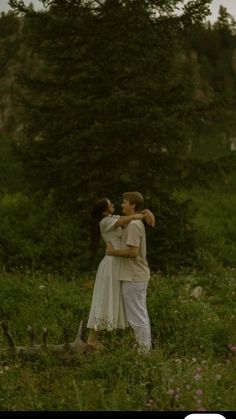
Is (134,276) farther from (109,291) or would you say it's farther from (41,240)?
(41,240)

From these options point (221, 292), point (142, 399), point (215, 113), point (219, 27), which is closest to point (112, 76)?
point (215, 113)

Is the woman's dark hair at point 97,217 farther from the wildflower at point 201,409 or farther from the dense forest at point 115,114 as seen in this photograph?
the dense forest at point 115,114

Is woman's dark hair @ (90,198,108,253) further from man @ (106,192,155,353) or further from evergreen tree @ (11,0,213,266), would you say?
evergreen tree @ (11,0,213,266)

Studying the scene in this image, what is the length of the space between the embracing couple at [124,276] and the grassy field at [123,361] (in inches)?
11.5

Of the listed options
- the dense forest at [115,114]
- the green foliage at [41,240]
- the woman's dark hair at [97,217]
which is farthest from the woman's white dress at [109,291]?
the green foliage at [41,240]

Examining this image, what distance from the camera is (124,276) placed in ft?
30.6

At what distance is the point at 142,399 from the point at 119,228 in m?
3.61

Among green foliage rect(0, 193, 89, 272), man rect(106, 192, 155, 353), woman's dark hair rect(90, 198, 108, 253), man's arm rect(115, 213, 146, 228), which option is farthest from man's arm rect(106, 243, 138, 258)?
green foliage rect(0, 193, 89, 272)

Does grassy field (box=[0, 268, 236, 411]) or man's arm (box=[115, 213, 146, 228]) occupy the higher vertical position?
man's arm (box=[115, 213, 146, 228])

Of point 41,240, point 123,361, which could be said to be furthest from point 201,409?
point 41,240

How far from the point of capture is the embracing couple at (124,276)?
920cm

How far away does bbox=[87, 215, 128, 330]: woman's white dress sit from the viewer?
9383 millimetres

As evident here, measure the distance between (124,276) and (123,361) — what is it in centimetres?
213

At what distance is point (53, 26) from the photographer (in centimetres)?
1767
